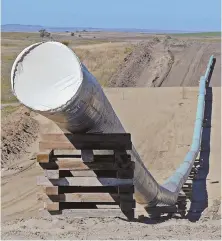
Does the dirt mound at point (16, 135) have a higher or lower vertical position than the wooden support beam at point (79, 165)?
lower

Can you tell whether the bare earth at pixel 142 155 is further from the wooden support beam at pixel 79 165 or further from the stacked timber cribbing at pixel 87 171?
the wooden support beam at pixel 79 165

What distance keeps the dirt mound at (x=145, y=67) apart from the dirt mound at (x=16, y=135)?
29.5 feet

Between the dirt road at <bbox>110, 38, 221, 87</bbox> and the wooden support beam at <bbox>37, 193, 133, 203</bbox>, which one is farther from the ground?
the wooden support beam at <bbox>37, 193, 133, 203</bbox>

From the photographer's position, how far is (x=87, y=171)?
753cm

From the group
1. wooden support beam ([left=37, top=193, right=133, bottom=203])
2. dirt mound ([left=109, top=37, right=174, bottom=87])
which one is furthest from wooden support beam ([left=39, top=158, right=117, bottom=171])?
dirt mound ([left=109, top=37, right=174, bottom=87])

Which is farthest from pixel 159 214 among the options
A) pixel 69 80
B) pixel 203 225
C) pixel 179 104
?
pixel 179 104

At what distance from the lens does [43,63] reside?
20.8 ft

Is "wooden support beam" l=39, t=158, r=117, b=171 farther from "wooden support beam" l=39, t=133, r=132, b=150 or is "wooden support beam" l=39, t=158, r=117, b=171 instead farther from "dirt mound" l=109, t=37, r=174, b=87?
"dirt mound" l=109, t=37, r=174, b=87

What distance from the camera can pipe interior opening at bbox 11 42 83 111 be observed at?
614 cm

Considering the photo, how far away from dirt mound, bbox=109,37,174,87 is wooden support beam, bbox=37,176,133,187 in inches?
865

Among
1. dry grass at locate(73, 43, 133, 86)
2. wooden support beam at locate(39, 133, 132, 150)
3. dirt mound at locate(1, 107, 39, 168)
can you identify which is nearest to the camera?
wooden support beam at locate(39, 133, 132, 150)

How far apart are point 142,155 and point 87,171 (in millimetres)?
11183

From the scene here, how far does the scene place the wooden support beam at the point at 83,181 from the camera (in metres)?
7.52

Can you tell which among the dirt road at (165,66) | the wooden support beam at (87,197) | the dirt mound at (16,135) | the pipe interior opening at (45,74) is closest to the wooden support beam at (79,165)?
the wooden support beam at (87,197)
